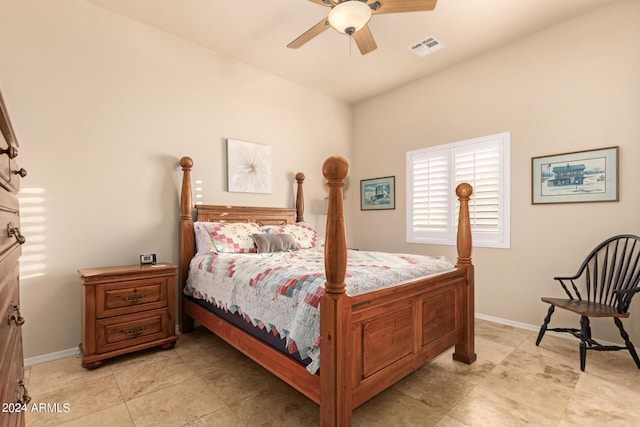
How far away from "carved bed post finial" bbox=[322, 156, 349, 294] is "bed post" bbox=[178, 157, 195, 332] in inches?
86.0

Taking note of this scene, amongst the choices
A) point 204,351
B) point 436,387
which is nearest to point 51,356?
point 204,351

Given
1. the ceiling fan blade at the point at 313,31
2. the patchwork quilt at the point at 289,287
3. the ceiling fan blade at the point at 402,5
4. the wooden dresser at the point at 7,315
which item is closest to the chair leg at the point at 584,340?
the patchwork quilt at the point at 289,287

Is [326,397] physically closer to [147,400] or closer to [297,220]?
[147,400]

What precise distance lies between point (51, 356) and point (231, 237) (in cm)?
173

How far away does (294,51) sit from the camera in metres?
3.53

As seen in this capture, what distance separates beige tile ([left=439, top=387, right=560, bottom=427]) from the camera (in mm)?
1737

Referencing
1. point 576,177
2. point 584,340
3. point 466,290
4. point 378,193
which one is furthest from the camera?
point 378,193

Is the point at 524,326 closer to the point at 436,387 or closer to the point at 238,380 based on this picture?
the point at 436,387

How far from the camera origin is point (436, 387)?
2094mm

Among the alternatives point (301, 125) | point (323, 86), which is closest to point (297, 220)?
point (301, 125)

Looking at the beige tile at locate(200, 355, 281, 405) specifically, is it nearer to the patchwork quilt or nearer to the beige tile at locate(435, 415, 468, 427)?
the patchwork quilt

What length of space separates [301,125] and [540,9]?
9.46 feet

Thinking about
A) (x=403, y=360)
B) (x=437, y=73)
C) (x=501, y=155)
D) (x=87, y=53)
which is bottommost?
(x=403, y=360)

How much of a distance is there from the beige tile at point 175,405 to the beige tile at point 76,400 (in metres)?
0.18
